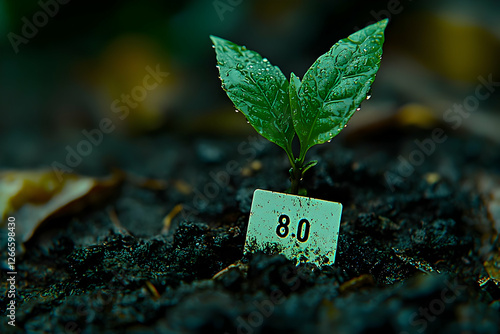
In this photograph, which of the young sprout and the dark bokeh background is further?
the dark bokeh background

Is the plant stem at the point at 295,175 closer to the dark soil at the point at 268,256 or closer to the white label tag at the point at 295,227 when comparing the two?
the white label tag at the point at 295,227

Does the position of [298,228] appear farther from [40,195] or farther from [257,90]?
[40,195]

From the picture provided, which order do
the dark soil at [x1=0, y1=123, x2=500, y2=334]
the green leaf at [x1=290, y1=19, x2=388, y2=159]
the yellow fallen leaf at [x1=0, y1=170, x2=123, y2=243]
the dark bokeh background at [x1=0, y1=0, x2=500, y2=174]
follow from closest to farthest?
the dark soil at [x1=0, y1=123, x2=500, y2=334]
the green leaf at [x1=290, y1=19, x2=388, y2=159]
the yellow fallen leaf at [x1=0, y1=170, x2=123, y2=243]
the dark bokeh background at [x1=0, y1=0, x2=500, y2=174]

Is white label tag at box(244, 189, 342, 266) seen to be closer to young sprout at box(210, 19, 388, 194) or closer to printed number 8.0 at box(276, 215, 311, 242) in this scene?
printed number 8.0 at box(276, 215, 311, 242)

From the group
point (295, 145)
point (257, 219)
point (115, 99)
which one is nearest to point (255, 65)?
point (257, 219)

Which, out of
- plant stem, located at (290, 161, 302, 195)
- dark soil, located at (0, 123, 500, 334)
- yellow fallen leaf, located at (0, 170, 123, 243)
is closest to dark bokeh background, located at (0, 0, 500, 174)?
dark soil, located at (0, 123, 500, 334)

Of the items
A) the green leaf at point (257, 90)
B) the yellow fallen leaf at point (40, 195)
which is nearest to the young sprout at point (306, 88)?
the green leaf at point (257, 90)
